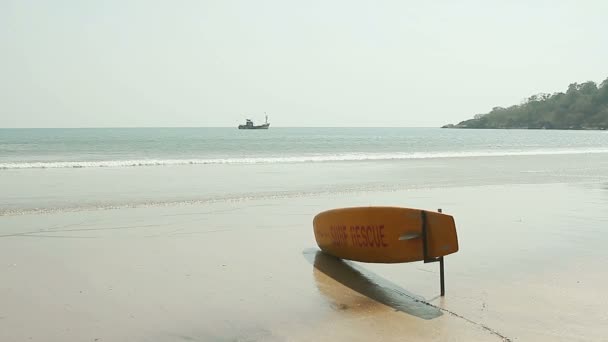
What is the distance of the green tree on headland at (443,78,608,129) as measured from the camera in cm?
14712

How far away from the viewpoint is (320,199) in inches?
528

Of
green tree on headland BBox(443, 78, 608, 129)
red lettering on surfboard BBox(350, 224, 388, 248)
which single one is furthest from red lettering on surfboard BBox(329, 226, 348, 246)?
green tree on headland BBox(443, 78, 608, 129)

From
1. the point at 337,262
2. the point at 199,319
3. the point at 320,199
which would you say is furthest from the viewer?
the point at 320,199

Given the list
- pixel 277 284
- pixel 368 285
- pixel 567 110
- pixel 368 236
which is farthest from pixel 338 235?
pixel 567 110

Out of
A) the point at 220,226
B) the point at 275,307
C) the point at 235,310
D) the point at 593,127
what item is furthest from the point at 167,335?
the point at 593,127

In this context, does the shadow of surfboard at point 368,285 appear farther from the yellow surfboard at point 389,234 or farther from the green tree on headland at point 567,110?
the green tree on headland at point 567,110

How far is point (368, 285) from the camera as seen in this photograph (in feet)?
20.0

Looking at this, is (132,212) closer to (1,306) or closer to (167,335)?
(1,306)

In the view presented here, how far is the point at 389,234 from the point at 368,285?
0.59 m

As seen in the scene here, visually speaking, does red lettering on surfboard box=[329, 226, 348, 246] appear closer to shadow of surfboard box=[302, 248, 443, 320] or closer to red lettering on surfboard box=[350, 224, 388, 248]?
red lettering on surfboard box=[350, 224, 388, 248]

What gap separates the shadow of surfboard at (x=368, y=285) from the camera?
5.28 m

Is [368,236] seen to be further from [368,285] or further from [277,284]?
[277,284]

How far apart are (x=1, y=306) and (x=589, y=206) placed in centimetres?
1101

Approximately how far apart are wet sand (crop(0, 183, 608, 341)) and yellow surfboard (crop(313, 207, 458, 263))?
0.87 feet
